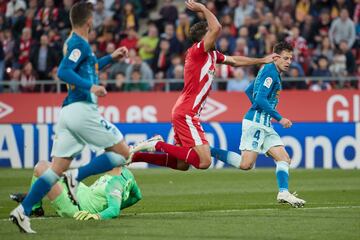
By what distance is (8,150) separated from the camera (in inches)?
814

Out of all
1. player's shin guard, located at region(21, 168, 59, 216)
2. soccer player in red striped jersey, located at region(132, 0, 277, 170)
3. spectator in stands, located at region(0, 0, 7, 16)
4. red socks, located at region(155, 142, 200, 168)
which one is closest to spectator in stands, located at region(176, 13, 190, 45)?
spectator in stands, located at region(0, 0, 7, 16)

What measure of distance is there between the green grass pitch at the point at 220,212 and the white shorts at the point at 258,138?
0.76m

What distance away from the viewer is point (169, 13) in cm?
2478

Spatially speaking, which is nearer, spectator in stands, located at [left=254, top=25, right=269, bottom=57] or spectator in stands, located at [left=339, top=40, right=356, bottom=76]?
spectator in stands, located at [left=339, top=40, right=356, bottom=76]

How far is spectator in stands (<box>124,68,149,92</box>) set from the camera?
74.7 ft

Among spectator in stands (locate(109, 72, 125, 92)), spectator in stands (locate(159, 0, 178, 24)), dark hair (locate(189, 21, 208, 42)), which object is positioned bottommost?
spectator in stands (locate(109, 72, 125, 92))

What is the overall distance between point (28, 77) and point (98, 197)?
13734 mm

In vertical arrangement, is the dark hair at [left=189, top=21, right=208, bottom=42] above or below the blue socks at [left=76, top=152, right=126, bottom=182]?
above

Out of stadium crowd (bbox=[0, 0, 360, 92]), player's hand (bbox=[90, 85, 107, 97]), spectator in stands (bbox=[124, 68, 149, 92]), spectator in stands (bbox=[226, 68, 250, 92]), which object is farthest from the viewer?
spectator in stands (bbox=[124, 68, 149, 92])

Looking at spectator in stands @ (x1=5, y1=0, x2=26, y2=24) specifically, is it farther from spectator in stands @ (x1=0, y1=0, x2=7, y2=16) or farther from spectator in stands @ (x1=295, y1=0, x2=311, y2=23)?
spectator in stands @ (x1=295, y1=0, x2=311, y2=23)

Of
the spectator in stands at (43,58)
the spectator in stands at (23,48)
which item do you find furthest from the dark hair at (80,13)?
the spectator in stands at (23,48)

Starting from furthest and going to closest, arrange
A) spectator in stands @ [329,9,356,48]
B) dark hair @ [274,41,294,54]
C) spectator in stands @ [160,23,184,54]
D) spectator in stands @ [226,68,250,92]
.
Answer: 1. spectator in stands @ [160,23,184,54]
2. spectator in stands @ [329,9,356,48]
3. spectator in stands @ [226,68,250,92]
4. dark hair @ [274,41,294,54]

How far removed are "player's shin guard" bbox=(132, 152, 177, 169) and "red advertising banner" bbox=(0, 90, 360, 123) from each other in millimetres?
8842

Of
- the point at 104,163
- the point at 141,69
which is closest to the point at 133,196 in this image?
the point at 104,163
